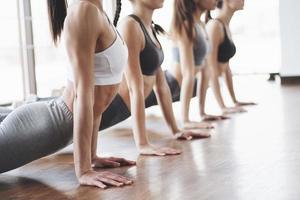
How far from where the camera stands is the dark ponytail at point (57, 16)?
2025 millimetres

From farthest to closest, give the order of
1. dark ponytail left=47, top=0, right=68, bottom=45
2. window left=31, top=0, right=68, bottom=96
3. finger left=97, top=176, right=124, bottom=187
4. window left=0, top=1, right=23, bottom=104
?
window left=31, top=0, right=68, bottom=96, window left=0, top=1, right=23, bottom=104, dark ponytail left=47, top=0, right=68, bottom=45, finger left=97, top=176, right=124, bottom=187

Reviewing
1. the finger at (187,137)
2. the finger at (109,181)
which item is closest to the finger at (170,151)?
the finger at (187,137)

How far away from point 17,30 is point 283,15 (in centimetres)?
338

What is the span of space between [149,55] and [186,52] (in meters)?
0.78

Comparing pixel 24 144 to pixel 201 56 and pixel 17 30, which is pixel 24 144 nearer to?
pixel 201 56

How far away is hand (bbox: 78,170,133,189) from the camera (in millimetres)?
1913

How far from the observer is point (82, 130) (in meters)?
1.89

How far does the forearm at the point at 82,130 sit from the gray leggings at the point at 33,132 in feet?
0.71

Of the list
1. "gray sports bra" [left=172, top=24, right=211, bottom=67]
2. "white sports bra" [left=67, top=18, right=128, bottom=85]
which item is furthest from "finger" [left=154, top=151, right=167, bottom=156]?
"gray sports bra" [left=172, top=24, right=211, bottom=67]

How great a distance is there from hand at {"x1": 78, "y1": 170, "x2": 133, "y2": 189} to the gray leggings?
24cm

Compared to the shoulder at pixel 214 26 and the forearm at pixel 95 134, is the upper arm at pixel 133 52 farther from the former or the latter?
the shoulder at pixel 214 26

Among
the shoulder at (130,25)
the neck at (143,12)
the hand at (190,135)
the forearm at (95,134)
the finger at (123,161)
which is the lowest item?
the hand at (190,135)

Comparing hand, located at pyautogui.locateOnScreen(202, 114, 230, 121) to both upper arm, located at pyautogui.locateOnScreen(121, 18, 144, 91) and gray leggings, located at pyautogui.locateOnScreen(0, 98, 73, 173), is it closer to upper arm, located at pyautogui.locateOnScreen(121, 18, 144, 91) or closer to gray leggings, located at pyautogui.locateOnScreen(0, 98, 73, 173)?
upper arm, located at pyautogui.locateOnScreen(121, 18, 144, 91)

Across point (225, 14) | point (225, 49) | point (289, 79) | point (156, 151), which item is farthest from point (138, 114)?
point (289, 79)
